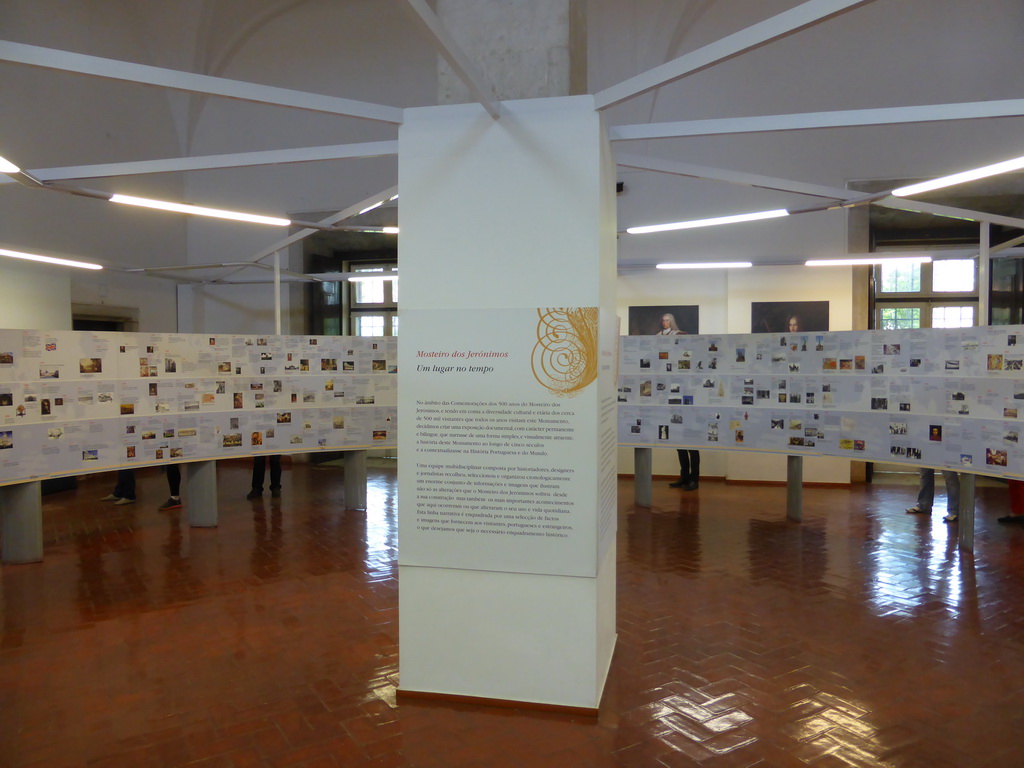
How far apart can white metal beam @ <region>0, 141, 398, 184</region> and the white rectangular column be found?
403 millimetres

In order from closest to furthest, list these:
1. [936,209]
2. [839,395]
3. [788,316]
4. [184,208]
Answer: [184,208] < [936,209] < [839,395] < [788,316]

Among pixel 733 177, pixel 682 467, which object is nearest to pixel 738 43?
pixel 733 177

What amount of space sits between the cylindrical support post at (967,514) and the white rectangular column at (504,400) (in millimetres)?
4772

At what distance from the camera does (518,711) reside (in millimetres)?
3707

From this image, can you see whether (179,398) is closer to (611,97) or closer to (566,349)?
(566,349)

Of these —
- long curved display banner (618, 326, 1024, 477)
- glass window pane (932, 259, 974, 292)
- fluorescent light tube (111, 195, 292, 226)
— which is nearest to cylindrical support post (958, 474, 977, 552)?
long curved display banner (618, 326, 1024, 477)

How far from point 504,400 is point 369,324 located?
973 cm

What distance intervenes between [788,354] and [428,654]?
5530 millimetres

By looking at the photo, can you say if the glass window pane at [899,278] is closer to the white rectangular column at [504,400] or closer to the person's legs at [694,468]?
the person's legs at [694,468]

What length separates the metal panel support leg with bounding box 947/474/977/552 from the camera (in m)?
6.59

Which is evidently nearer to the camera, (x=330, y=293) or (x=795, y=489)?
(x=795, y=489)

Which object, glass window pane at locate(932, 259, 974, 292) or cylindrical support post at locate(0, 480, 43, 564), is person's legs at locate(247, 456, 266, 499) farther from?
glass window pane at locate(932, 259, 974, 292)

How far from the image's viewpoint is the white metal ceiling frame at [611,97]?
288 cm

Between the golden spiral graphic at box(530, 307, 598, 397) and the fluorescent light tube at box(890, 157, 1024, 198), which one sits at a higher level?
the fluorescent light tube at box(890, 157, 1024, 198)
